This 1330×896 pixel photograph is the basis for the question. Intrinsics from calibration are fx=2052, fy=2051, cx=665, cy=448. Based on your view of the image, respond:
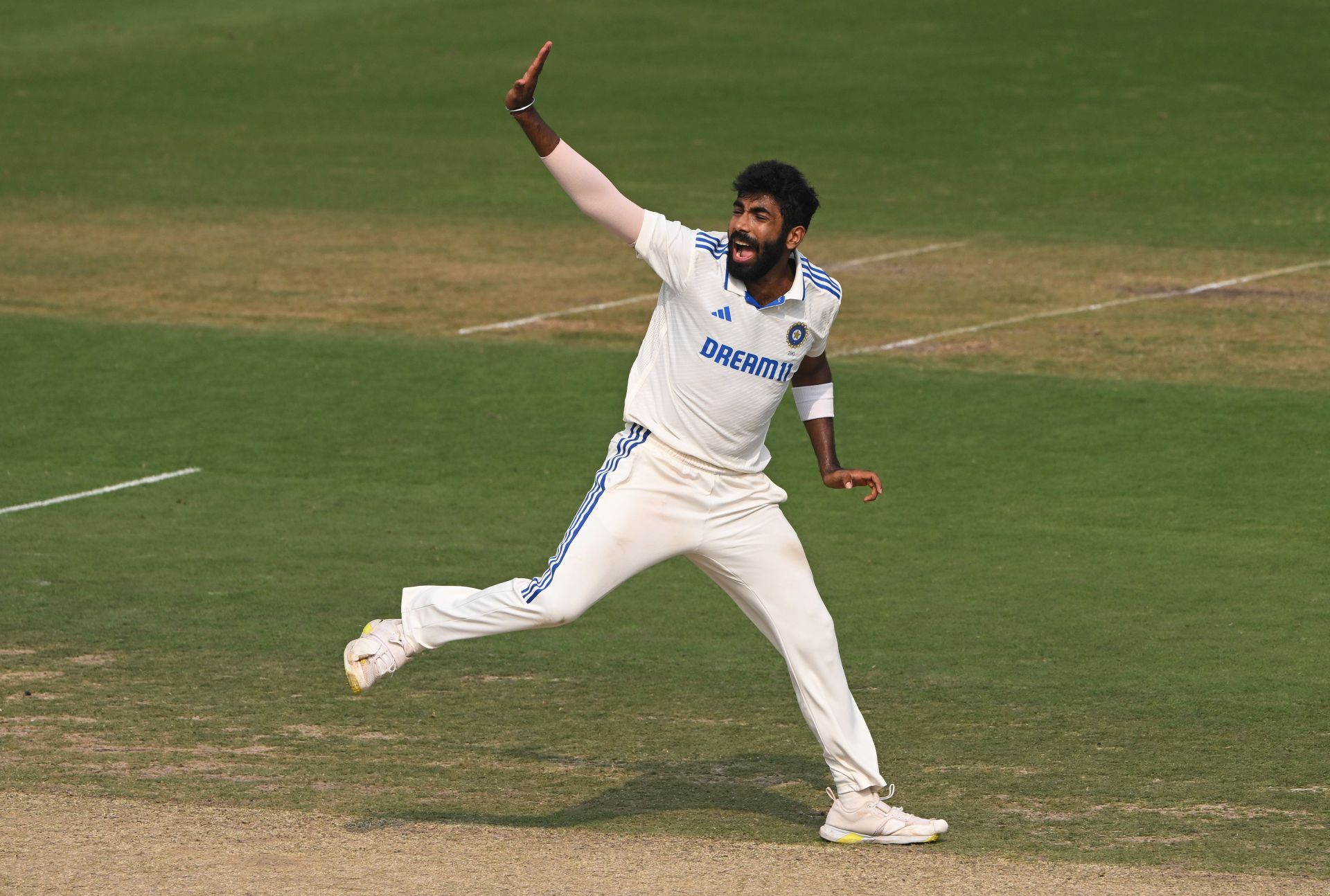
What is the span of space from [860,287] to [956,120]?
14.0m

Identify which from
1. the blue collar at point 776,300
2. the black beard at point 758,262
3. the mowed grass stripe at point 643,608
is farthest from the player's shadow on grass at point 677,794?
the black beard at point 758,262

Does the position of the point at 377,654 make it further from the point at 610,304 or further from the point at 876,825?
the point at 610,304

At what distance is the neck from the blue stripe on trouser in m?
0.62

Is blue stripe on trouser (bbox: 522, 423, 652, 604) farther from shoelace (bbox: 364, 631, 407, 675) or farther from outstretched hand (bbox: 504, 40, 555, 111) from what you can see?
outstretched hand (bbox: 504, 40, 555, 111)

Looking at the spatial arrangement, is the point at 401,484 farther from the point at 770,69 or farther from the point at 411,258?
the point at 770,69

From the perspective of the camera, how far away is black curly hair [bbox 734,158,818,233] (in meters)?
7.14

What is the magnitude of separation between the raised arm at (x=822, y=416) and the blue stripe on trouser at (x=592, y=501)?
2.19ft

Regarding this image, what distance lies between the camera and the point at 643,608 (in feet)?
37.3

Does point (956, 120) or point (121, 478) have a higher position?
point (956, 120)

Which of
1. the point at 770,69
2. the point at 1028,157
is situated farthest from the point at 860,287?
the point at 770,69

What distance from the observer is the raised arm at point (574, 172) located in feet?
23.5

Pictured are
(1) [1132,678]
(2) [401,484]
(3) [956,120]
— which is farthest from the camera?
(3) [956,120]

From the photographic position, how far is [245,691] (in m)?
9.52

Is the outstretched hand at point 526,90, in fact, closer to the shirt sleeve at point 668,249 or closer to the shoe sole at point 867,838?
the shirt sleeve at point 668,249
